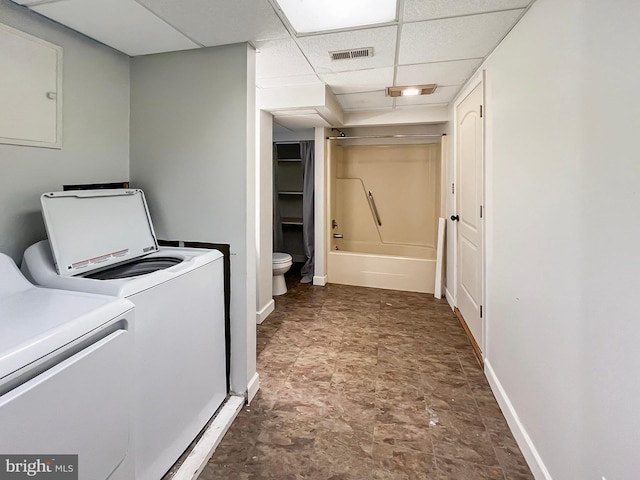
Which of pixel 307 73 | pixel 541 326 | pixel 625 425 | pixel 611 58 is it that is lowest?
pixel 625 425

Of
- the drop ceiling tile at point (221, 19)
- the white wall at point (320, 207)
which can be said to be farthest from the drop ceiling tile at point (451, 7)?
the white wall at point (320, 207)

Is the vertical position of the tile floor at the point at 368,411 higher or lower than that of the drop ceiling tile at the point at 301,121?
lower

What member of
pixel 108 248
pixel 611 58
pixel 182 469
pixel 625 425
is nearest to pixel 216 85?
pixel 108 248

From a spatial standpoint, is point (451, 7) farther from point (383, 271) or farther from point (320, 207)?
point (383, 271)

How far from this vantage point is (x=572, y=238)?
1174 mm

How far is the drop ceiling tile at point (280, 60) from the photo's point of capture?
6.43 ft

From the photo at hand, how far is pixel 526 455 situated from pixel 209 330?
1635mm

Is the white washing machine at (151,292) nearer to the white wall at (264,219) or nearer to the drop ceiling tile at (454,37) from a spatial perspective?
the white wall at (264,219)

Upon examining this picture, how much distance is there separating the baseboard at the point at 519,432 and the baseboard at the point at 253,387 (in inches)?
56.2

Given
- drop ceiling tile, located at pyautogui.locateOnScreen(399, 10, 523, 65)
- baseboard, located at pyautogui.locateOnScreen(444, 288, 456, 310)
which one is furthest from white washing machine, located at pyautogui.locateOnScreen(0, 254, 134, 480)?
baseboard, located at pyautogui.locateOnScreen(444, 288, 456, 310)

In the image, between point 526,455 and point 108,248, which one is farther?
point 108,248

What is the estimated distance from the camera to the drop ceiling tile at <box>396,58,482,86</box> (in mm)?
2342

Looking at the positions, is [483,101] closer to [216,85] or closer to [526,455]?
[216,85]

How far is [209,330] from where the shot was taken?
5.62 feet
